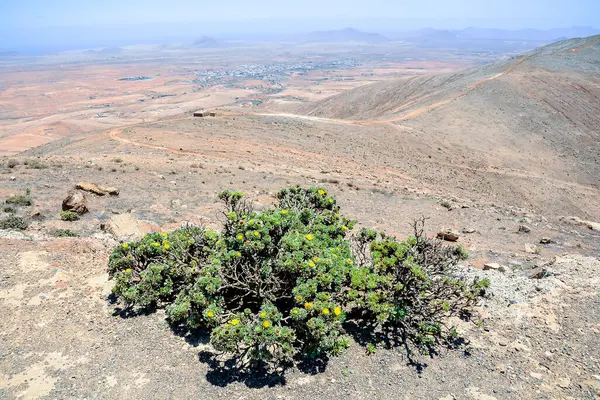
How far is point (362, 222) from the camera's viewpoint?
14578 millimetres

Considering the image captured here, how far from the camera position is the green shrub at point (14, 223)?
424 inches

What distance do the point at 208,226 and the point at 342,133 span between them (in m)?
17.5

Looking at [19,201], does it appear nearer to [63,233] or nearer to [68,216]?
[68,216]

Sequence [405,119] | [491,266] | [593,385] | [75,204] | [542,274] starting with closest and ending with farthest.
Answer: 1. [593,385]
2. [542,274]
3. [491,266]
4. [75,204]
5. [405,119]

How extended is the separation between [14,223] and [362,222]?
10.8m

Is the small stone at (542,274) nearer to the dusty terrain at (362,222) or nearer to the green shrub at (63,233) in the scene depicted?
the dusty terrain at (362,222)

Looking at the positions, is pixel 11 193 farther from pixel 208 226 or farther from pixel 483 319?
pixel 483 319

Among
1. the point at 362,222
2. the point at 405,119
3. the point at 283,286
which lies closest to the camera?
the point at 283,286

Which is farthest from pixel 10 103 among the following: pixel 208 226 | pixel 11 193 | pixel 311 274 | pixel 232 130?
pixel 311 274

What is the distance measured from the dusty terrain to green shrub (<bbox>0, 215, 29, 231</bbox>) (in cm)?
34

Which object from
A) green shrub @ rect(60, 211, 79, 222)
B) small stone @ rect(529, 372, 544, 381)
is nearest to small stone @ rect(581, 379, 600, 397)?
small stone @ rect(529, 372, 544, 381)

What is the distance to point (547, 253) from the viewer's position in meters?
12.7

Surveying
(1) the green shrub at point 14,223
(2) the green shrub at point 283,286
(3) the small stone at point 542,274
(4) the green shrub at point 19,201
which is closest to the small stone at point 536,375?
(2) the green shrub at point 283,286

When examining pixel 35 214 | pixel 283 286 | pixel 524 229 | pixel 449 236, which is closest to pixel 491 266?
pixel 449 236
